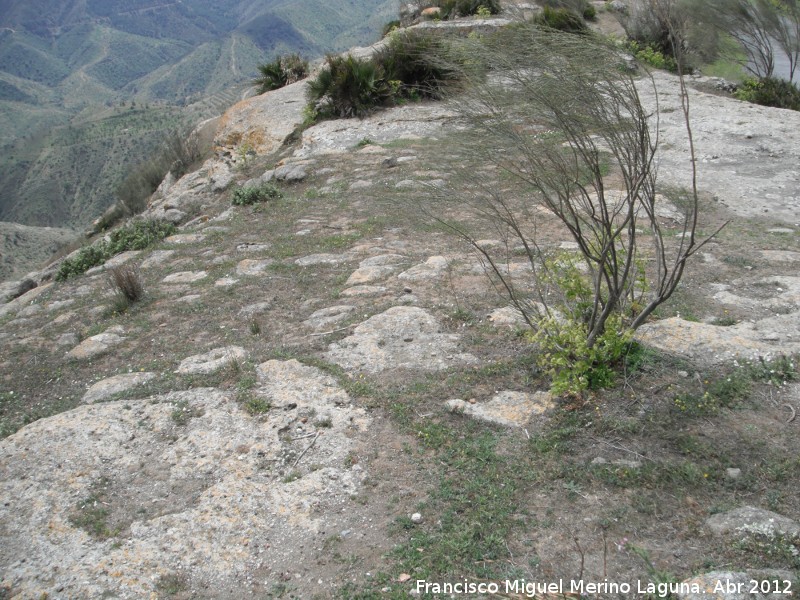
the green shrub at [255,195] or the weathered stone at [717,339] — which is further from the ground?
the weathered stone at [717,339]

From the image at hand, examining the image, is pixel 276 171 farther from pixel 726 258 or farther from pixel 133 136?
pixel 133 136

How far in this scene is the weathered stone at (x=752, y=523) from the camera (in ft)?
7.29

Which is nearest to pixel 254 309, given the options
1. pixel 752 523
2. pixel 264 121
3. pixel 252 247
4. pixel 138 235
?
pixel 252 247

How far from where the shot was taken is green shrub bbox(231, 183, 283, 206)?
7867 millimetres

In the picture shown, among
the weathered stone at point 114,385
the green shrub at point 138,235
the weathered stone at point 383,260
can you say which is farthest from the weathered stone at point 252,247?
the weathered stone at point 114,385

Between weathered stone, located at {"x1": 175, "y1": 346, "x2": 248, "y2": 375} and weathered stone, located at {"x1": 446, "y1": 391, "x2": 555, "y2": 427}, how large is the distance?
5.37 ft

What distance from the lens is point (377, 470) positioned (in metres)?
2.91

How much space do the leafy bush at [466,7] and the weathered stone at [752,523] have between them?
46.0 ft

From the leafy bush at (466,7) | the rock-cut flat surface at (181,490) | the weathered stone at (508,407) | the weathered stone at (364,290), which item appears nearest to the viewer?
the rock-cut flat surface at (181,490)

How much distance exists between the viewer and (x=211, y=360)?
13.4 ft

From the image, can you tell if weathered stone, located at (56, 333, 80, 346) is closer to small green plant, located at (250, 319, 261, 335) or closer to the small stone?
small green plant, located at (250, 319, 261, 335)

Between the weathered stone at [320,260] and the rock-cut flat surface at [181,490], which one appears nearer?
the rock-cut flat surface at [181,490]

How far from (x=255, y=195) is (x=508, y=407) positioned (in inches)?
225

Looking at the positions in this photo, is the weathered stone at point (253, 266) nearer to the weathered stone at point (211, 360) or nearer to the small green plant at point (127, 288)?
the small green plant at point (127, 288)
